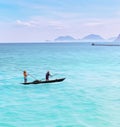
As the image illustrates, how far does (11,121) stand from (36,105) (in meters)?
5.06

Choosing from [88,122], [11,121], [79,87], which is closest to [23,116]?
[11,121]

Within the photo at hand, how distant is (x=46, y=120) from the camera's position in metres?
23.5

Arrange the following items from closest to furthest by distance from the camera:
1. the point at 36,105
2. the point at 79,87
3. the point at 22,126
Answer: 1. the point at 22,126
2. the point at 36,105
3. the point at 79,87

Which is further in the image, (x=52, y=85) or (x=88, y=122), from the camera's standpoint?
(x=52, y=85)

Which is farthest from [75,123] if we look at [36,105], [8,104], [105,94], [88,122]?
[105,94]

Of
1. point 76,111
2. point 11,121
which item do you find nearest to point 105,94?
point 76,111

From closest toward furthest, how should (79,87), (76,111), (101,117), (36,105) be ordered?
1. (101,117)
2. (76,111)
3. (36,105)
4. (79,87)

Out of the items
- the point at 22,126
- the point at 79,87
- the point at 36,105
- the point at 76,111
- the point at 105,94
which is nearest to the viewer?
the point at 22,126

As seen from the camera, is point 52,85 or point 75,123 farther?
point 52,85

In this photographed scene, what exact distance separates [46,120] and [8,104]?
6813mm

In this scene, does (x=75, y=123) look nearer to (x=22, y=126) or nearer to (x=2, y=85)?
(x=22, y=126)

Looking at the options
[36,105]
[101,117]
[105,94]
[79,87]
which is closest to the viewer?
[101,117]

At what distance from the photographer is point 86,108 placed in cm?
2688

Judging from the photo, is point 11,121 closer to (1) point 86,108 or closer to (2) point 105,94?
(1) point 86,108
